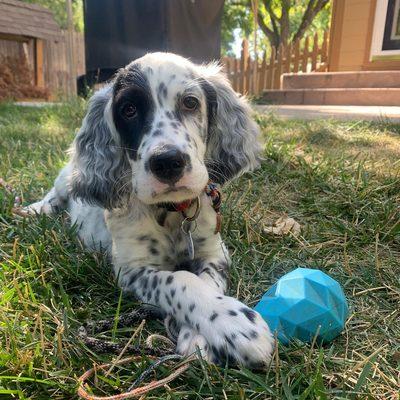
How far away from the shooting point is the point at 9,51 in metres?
13.3

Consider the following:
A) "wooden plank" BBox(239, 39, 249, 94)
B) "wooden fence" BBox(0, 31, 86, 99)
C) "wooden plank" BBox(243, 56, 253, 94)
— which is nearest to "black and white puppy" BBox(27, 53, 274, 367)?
"wooden fence" BBox(0, 31, 86, 99)

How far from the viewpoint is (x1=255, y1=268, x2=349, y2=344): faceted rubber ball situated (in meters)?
1.64

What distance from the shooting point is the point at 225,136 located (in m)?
2.62

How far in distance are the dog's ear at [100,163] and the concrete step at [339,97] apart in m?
7.94

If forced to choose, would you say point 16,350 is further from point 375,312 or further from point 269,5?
point 269,5

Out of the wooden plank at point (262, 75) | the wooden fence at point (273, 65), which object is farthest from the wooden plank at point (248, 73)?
the wooden plank at point (262, 75)

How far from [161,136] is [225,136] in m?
0.68

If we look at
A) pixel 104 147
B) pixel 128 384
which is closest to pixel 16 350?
pixel 128 384

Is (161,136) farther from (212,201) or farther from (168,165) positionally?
(212,201)

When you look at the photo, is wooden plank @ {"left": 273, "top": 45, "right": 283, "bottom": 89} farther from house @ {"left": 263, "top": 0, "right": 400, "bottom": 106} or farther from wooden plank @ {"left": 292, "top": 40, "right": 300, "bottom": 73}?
house @ {"left": 263, "top": 0, "right": 400, "bottom": 106}

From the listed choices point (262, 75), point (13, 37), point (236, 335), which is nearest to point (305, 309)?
point (236, 335)

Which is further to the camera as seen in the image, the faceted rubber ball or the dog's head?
the dog's head

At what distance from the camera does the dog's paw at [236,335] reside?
4.98 ft

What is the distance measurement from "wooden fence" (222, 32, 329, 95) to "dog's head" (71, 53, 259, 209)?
11261mm
